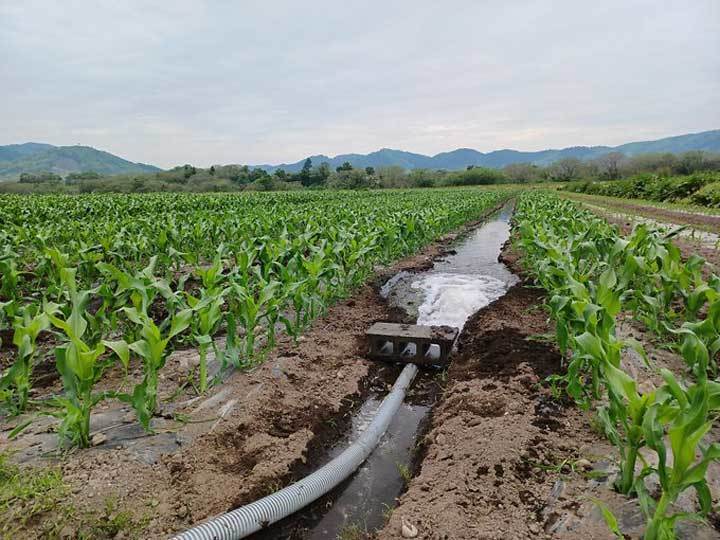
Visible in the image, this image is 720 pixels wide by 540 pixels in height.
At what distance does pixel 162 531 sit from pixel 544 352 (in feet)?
11.5

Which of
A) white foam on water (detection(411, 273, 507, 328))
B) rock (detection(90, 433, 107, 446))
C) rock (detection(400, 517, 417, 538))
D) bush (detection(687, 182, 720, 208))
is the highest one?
bush (detection(687, 182, 720, 208))

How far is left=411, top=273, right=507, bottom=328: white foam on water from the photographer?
6547 mm

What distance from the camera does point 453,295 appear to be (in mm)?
7656

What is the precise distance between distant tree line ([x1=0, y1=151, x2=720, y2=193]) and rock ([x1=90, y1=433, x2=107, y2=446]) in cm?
4761

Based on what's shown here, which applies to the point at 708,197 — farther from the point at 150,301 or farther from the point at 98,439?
the point at 98,439

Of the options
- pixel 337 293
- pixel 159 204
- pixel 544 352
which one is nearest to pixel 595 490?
pixel 544 352

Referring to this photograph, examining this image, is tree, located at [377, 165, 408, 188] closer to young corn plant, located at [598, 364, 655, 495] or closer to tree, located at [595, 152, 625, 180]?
tree, located at [595, 152, 625, 180]

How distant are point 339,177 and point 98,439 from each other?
6473cm

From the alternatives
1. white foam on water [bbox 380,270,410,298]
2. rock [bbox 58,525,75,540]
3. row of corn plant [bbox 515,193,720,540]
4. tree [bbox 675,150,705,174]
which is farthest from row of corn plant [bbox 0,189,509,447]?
tree [bbox 675,150,705,174]

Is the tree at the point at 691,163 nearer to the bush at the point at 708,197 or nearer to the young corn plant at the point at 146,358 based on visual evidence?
the bush at the point at 708,197

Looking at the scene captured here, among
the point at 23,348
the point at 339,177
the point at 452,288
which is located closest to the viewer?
the point at 23,348

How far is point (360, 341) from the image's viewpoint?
17.3ft

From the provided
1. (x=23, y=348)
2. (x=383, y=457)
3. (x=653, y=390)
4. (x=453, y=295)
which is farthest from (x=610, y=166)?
(x=23, y=348)

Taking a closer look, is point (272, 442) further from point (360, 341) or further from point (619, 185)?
point (619, 185)
